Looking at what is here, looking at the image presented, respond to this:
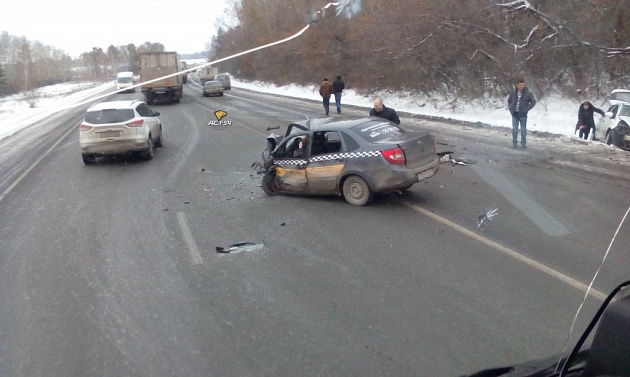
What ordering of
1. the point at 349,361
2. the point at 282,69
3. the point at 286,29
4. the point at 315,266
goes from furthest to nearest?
1. the point at 282,69
2. the point at 286,29
3. the point at 315,266
4. the point at 349,361

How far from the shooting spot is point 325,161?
9.73 m

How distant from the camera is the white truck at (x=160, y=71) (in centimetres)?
3606

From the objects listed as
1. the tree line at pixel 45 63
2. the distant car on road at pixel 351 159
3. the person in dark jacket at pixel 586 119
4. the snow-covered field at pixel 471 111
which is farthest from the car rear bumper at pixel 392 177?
the tree line at pixel 45 63

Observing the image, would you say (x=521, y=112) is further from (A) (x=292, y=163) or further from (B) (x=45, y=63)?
(B) (x=45, y=63)

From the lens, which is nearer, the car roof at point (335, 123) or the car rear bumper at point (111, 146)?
the car roof at point (335, 123)

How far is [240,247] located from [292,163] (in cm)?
287

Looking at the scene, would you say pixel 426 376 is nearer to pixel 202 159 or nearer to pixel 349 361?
pixel 349 361

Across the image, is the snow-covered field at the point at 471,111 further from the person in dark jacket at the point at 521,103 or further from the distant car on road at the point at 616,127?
the person in dark jacket at the point at 521,103

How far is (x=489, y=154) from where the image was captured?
14.3 metres

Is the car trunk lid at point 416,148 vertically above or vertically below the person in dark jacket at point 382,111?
below

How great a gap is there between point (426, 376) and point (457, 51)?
2631 cm

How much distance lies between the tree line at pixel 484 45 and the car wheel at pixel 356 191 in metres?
13.8

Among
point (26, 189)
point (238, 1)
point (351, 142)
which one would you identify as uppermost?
point (238, 1)

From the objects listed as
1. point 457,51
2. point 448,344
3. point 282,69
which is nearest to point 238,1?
point 282,69
